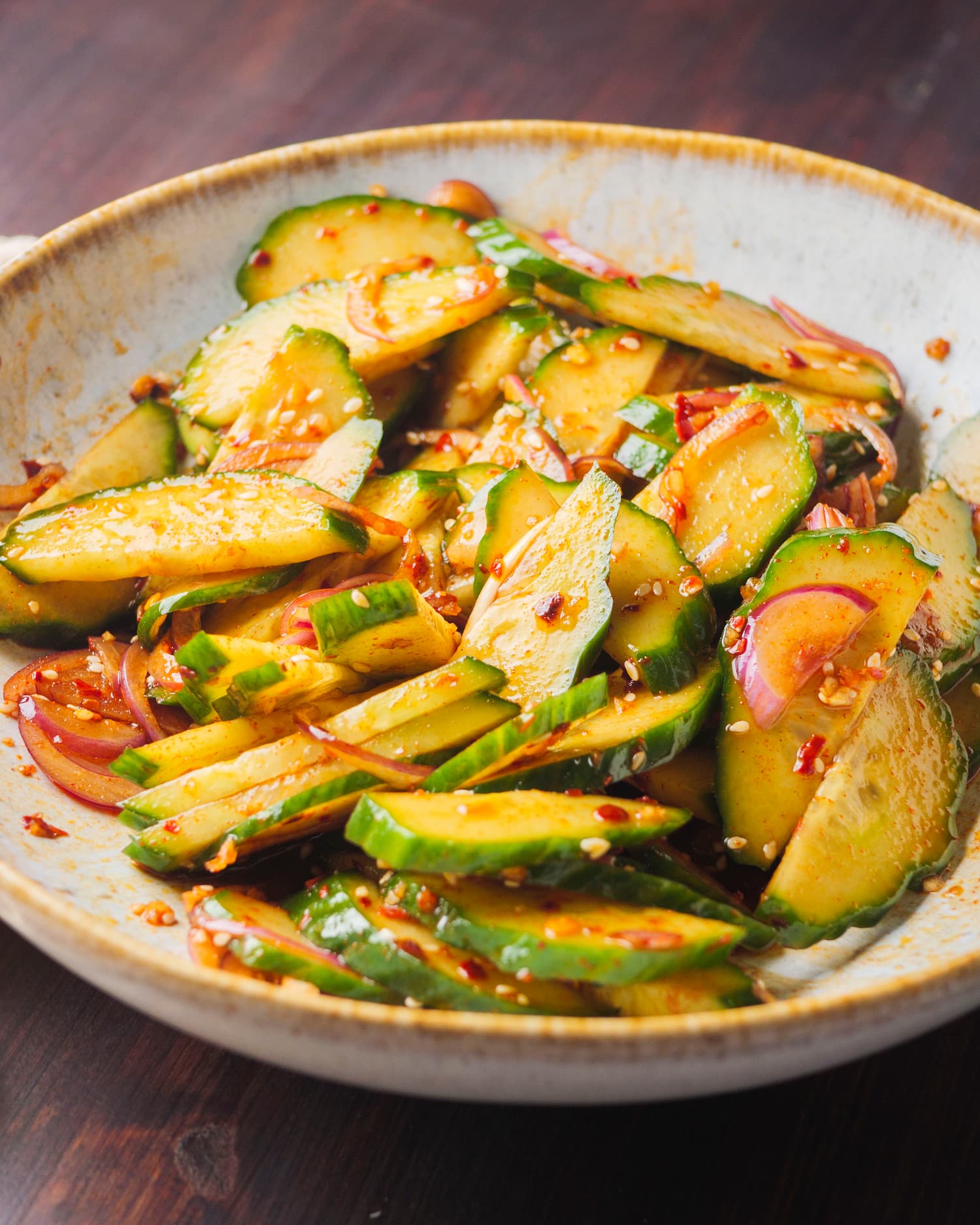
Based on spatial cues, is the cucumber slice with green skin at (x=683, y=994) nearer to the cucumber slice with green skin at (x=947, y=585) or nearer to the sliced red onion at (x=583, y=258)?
the cucumber slice with green skin at (x=947, y=585)

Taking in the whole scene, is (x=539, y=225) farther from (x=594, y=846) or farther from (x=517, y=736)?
(x=594, y=846)

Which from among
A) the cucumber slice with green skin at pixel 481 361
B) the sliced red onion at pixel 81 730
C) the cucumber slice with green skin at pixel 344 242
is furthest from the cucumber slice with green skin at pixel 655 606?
the cucumber slice with green skin at pixel 344 242

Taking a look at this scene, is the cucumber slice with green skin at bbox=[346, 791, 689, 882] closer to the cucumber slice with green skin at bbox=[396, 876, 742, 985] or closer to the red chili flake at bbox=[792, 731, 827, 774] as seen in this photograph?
the cucumber slice with green skin at bbox=[396, 876, 742, 985]

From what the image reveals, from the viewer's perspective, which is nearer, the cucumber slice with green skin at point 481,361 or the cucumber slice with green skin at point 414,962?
the cucumber slice with green skin at point 414,962

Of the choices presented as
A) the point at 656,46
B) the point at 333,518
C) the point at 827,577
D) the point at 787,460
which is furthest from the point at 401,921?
the point at 656,46

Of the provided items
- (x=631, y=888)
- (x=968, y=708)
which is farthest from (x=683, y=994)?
(x=968, y=708)

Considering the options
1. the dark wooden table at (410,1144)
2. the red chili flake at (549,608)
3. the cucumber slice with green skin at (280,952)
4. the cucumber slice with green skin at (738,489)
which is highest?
the cucumber slice with green skin at (738,489)

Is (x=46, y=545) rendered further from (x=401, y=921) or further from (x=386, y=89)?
(x=386, y=89)
